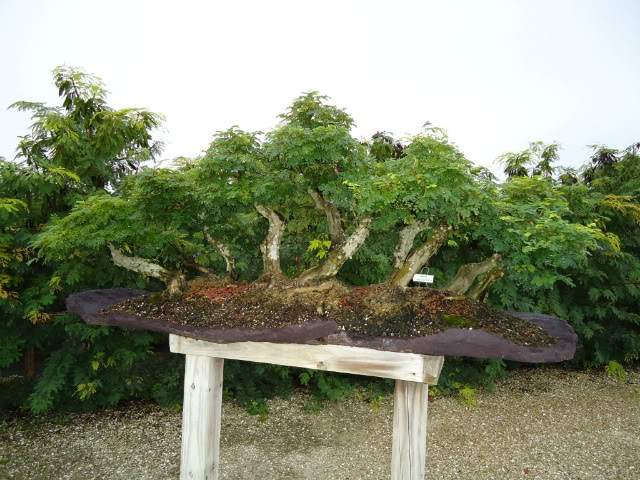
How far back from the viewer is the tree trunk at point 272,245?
297 centimetres

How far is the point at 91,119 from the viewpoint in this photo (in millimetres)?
4164

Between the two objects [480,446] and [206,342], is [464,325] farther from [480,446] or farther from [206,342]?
[480,446]

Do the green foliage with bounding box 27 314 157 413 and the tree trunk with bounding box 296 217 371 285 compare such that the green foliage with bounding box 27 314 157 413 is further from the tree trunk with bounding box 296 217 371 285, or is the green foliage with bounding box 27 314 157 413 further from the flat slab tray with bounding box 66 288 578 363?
the tree trunk with bounding box 296 217 371 285

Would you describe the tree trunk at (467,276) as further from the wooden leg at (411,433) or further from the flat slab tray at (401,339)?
the wooden leg at (411,433)

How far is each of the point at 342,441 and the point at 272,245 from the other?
303 cm

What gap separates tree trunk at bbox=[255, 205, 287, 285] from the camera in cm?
297

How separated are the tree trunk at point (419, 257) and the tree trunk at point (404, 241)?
0.27 ft

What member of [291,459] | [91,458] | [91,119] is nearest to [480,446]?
[291,459]

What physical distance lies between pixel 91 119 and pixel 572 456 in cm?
651

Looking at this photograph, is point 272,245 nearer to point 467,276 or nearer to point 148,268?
point 148,268

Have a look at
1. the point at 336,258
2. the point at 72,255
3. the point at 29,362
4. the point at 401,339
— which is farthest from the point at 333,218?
the point at 29,362

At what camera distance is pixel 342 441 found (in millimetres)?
4832

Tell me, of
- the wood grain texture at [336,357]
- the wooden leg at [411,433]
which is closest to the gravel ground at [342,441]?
the wooden leg at [411,433]

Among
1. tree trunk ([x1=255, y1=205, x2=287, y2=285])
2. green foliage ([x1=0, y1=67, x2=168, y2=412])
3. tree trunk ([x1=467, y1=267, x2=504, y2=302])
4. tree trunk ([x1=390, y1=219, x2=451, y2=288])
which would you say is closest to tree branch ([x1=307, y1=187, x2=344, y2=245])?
tree trunk ([x1=255, y1=205, x2=287, y2=285])
